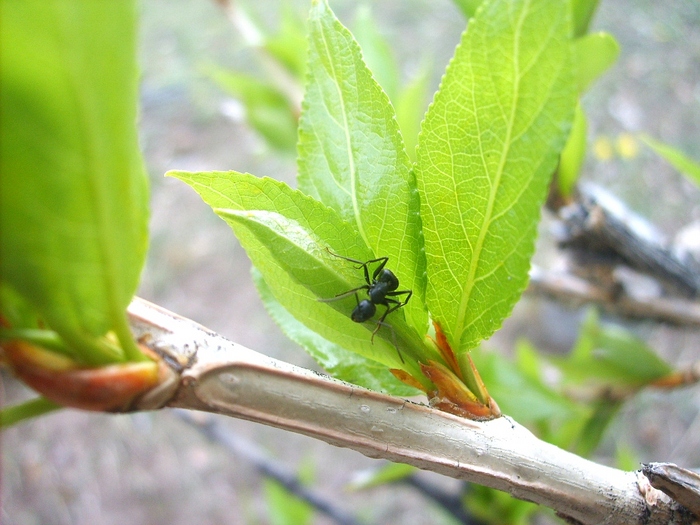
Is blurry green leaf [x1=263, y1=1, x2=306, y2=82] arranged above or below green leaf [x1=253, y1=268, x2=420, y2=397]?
above

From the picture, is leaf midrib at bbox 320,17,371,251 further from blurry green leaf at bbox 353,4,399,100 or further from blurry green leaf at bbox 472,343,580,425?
blurry green leaf at bbox 353,4,399,100

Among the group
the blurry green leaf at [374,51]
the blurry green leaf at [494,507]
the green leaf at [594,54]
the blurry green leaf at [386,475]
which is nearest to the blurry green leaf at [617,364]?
the blurry green leaf at [494,507]

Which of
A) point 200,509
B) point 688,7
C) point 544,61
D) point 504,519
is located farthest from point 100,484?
point 688,7

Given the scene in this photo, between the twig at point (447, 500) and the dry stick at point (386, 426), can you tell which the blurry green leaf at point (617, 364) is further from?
the dry stick at point (386, 426)

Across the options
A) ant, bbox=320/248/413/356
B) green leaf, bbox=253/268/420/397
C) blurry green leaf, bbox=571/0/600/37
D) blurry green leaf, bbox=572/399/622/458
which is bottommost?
blurry green leaf, bbox=572/399/622/458

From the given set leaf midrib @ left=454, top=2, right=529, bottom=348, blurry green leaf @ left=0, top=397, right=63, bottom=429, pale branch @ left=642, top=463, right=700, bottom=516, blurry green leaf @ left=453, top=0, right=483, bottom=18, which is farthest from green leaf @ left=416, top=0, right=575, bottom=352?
blurry green leaf @ left=453, top=0, right=483, bottom=18

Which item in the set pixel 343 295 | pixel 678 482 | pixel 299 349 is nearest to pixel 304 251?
pixel 343 295

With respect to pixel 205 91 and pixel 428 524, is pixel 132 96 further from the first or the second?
pixel 205 91

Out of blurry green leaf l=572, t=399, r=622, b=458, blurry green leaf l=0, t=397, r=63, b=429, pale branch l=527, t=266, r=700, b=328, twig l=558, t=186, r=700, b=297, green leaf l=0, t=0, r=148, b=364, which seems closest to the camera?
green leaf l=0, t=0, r=148, b=364
